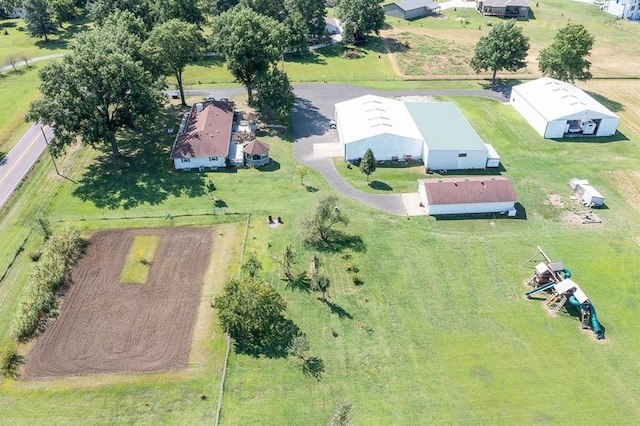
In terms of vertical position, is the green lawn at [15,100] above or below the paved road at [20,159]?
above

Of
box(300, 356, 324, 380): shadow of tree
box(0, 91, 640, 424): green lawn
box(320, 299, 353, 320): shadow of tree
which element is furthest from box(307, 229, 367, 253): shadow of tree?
box(300, 356, 324, 380): shadow of tree

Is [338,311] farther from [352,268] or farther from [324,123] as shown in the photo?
[324,123]

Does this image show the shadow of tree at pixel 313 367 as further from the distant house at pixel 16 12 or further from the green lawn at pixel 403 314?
the distant house at pixel 16 12

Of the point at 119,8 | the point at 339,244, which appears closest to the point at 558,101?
the point at 339,244

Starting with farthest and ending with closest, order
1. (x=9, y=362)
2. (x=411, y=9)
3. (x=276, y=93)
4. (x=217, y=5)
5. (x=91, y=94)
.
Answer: (x=411, y=9) < (x=217, y=5) < (x=276, y=93) < (x=91, y=94) < (x=9, y=362)

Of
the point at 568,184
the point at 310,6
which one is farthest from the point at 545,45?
the point at 568,184

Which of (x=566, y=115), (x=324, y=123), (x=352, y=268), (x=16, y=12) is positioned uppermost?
(x=16, y=12)

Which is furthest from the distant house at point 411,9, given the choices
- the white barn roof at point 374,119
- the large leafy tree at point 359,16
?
the white barn roof at point 374,119
